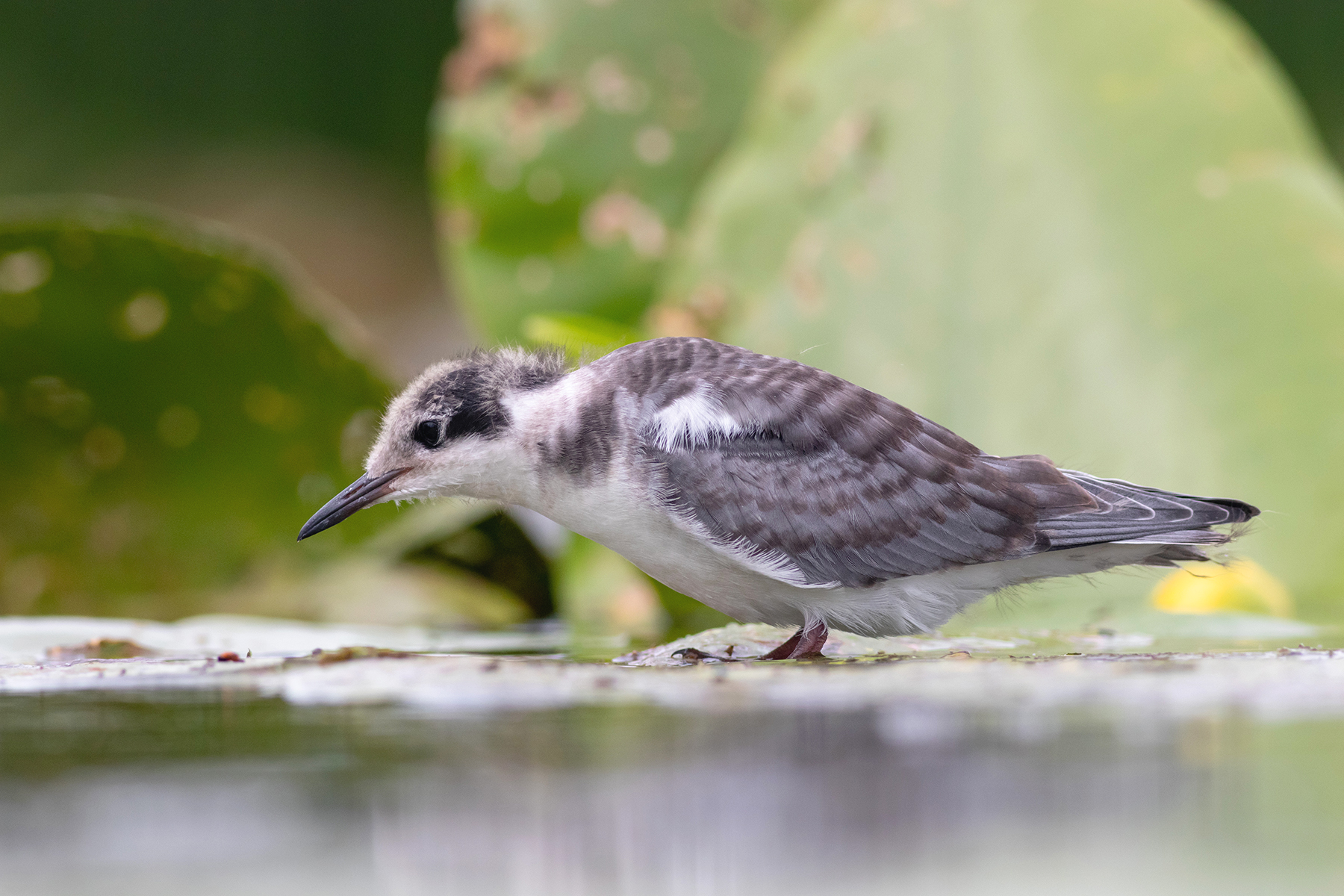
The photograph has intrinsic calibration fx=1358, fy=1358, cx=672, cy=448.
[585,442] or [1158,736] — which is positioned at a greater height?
[585,442]

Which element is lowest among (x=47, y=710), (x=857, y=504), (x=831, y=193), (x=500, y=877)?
(x=500, y=877)

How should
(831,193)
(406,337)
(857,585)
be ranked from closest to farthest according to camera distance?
(857,585) < (831,193) < (406,337)

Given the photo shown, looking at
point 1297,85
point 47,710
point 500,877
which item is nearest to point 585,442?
point 47,710

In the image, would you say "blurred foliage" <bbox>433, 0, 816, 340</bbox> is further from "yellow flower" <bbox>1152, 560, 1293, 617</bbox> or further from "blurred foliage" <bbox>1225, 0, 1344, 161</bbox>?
"blurred foliage" <bbox>1225, 0, 1344, 161</bbox>

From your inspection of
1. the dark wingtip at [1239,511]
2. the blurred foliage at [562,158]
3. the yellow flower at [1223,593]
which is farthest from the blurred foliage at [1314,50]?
the dark wingtip at [1239,511]

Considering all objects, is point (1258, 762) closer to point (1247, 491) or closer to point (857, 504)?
point (857, 504)

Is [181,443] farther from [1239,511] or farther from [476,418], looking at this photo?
[1239,511]

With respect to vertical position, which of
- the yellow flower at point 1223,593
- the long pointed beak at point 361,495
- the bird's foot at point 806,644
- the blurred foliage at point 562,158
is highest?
the blurred foliage at point 562,158

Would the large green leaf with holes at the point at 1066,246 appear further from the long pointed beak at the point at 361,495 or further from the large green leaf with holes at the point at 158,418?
the long pointed beak at the point at 361,495

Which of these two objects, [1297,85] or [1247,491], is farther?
[1297,85]
